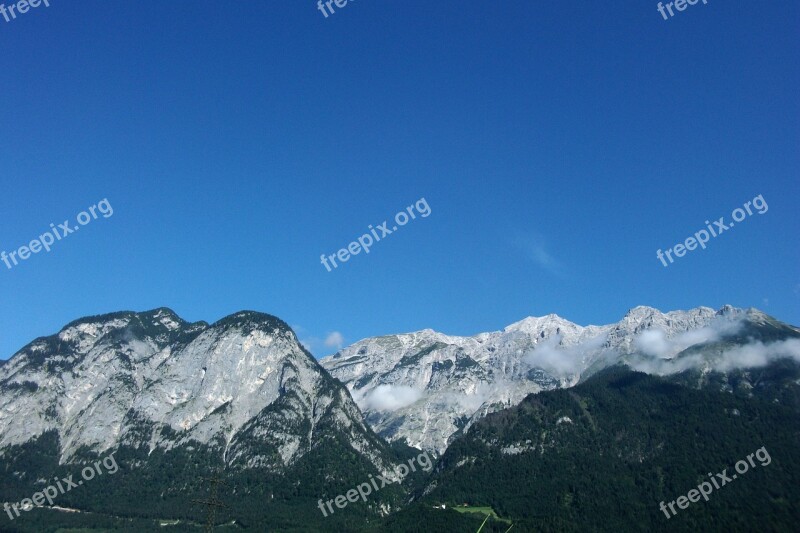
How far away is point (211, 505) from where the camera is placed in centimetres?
9888
